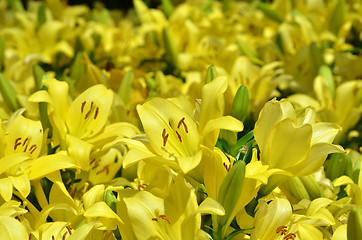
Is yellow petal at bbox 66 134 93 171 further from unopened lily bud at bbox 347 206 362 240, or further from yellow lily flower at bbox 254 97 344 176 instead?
unopened lily bud at bbox 347 206 362 240

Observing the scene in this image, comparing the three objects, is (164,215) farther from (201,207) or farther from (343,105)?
(343,105)

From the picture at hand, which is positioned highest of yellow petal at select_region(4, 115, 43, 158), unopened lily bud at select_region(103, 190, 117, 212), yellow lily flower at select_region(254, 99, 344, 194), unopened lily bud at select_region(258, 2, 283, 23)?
A: yellow lily flower at select_region(254, 99, 344, 194)

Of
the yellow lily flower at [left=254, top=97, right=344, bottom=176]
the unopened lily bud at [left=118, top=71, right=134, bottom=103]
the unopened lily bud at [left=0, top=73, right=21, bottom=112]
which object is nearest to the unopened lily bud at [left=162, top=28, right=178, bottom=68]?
the unopened lily bud at [left=118, top=71, right=134, bottom=103]

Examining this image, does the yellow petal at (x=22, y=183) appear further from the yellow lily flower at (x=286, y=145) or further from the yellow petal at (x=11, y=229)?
the yellow lily flower at (x=286, y=145)

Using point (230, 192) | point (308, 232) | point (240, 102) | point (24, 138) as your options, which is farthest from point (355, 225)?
point (24, 138)

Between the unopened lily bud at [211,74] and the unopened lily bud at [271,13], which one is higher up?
the unopened lily bud at [211,74]

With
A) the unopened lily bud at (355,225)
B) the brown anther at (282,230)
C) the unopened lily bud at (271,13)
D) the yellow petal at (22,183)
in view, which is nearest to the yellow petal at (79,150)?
the yellow petal at (22,183)
